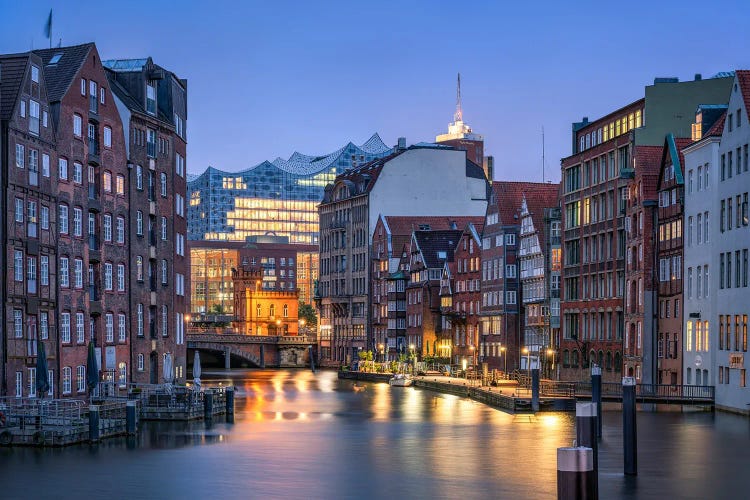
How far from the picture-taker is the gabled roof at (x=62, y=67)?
278ft

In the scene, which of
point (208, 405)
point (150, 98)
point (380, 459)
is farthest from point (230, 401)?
point (150, 98)

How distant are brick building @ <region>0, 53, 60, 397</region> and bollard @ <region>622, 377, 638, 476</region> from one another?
35.1m

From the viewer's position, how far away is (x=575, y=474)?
776 inches

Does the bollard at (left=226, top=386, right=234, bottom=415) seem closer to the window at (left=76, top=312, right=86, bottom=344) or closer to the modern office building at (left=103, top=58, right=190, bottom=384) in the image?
the window at (left=76, top=312, right=86, bottom=344)

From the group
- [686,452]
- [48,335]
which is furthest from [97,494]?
[48,335]

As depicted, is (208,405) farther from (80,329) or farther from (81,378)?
(80,329)

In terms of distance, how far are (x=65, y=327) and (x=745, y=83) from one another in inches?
1622

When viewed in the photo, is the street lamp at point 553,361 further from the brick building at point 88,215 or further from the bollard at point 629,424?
the bollard at point 629,424

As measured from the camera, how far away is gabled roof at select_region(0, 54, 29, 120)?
75.8 metres

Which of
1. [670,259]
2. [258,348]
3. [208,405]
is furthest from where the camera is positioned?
[258,348]

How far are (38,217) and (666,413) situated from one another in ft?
127

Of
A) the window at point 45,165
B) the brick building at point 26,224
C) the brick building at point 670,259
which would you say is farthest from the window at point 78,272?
the brick building at point 670,259

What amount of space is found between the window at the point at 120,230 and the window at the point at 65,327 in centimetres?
1071

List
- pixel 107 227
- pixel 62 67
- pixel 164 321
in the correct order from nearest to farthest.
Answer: pixel 62 67
pixel 107 227
pixel 164 321
